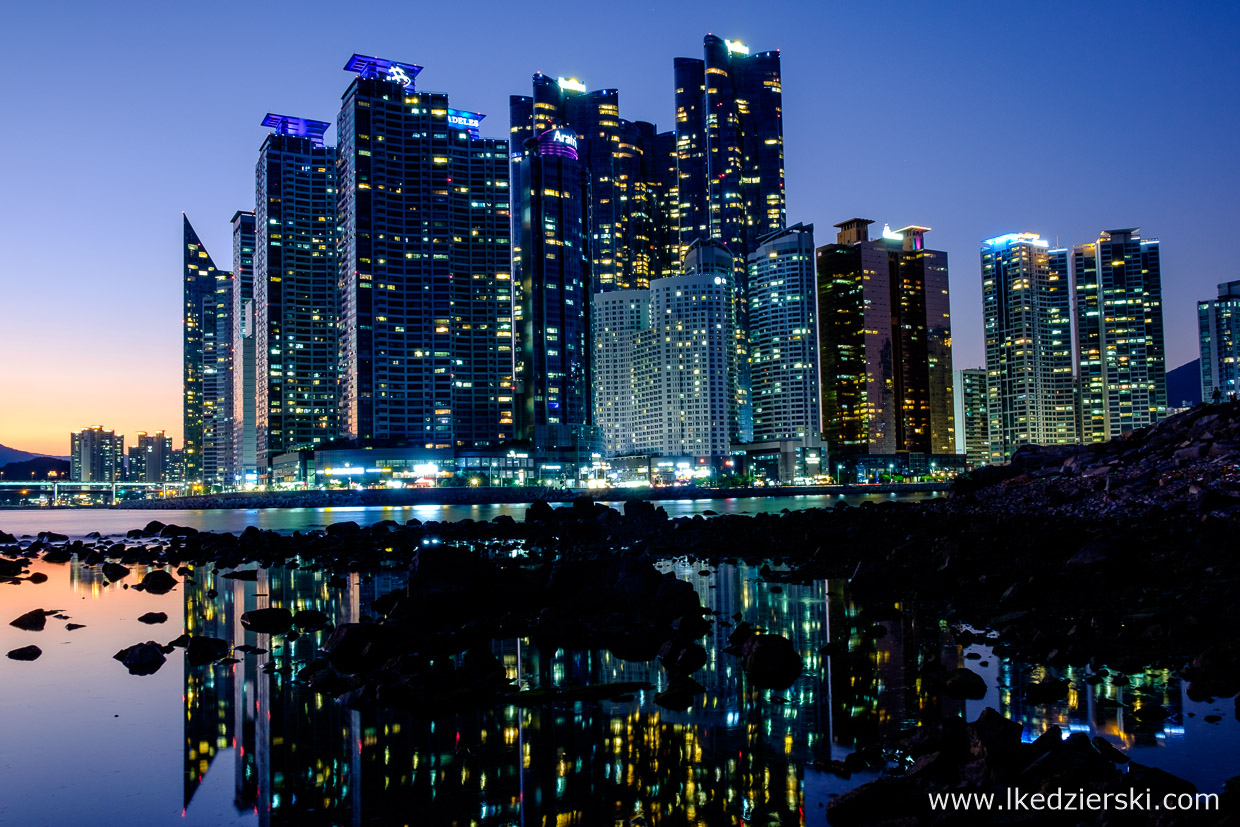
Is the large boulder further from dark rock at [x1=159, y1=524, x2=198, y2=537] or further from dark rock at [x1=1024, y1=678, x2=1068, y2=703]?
dark rock at [x1=159, y1=524, x2=198, y2=537]

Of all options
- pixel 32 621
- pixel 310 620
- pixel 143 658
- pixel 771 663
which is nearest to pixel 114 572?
pixel 32 621

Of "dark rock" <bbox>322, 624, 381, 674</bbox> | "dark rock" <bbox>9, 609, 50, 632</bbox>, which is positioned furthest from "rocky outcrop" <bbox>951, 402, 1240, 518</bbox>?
"dark rock" <bbox>9, 609, 50, 632</bbox>

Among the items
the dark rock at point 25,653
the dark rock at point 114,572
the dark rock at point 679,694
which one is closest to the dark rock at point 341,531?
the dark rock at point 114,572

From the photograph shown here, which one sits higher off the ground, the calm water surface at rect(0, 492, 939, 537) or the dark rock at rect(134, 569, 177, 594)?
the dark rock at rect(134, 569, 177, 594)

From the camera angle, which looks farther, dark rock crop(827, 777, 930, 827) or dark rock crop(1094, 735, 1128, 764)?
dark rock crop(1094, 735, 1128, 764)

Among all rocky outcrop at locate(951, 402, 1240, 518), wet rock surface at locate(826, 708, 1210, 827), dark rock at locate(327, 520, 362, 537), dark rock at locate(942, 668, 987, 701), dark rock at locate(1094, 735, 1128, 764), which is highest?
rocky outcrop at locate(951, 402, 1240, 518)

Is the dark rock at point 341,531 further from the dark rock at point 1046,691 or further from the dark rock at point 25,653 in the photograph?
the dark rock at point 1046,691
